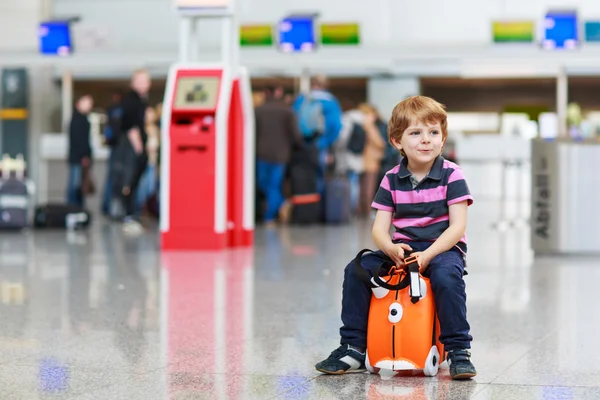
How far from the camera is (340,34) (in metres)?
19.1

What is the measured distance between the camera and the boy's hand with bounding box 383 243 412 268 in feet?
12.1

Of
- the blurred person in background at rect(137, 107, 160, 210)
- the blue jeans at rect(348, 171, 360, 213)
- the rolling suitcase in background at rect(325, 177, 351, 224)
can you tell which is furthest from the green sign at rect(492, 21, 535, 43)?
the blurred person in background at rect(137, 107, 160, 210)

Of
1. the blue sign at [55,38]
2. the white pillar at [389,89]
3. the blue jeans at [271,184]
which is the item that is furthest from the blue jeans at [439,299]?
the white pillar at [389,89]

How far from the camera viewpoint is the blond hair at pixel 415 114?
3.74 m

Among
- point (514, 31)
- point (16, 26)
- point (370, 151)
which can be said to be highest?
point (16, 26)

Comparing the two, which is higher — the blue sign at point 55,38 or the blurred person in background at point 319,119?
the blue sign at point 55,38

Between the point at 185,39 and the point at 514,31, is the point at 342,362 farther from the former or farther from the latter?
the point at 514,31

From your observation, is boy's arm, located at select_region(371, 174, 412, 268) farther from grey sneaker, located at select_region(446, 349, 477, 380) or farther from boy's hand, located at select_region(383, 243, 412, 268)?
grey sneaker, located at select_region(446, 349, 477, 380)

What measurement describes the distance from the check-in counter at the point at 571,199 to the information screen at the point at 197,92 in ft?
9.23

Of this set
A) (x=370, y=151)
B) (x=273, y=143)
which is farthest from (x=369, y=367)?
(x=370, y=151)

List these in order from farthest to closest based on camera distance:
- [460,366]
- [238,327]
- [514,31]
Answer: [514,31] → [238,327] → [460,366]

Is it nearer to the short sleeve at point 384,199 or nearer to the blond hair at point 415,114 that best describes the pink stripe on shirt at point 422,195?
the short sleeve at point 384,199

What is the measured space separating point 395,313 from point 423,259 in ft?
0.66

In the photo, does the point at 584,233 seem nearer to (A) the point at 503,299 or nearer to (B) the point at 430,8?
(A) the point at 503,299
